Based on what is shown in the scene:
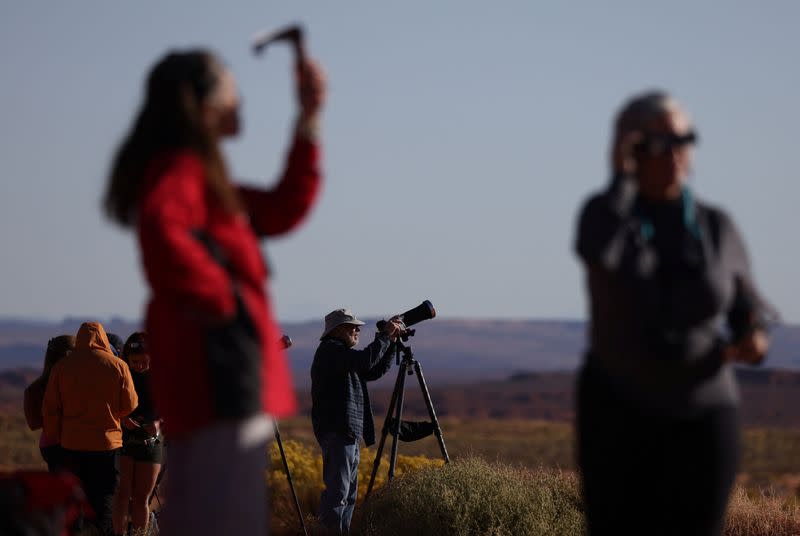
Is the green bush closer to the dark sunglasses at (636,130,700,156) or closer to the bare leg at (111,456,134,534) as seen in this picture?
the bare leg at (111,456,134,534)

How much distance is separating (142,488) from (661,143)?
6239 millimetres

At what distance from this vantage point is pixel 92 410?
8203mm

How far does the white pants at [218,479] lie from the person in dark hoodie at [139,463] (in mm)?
5455

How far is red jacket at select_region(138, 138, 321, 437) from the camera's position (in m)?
3.07

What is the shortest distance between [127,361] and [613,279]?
6408 millimetres

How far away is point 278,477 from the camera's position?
477 inches

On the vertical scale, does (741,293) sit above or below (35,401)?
above

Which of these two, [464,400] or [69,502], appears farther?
[464,400]

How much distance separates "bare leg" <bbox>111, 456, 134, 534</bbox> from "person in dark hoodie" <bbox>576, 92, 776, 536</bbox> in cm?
587

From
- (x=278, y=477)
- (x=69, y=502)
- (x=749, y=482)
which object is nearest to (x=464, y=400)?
(x=749, y=482)

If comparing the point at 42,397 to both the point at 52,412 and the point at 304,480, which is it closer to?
the point at 52,412

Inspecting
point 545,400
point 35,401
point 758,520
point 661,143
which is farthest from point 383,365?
point 545,400

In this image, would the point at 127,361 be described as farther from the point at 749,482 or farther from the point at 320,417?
the point at 749,482

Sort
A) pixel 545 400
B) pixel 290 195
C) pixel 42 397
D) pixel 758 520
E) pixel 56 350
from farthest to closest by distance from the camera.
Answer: pixel 545 400 → pixel 758 520 → pixel 42 397 → pixel 56 350 → pixel 290 195
